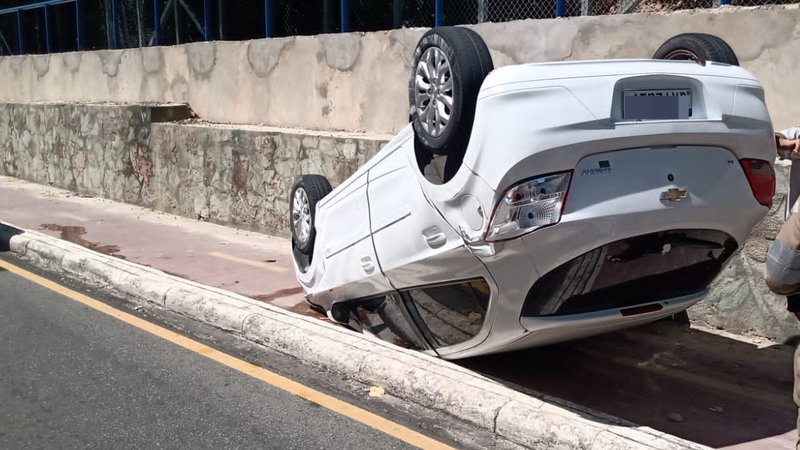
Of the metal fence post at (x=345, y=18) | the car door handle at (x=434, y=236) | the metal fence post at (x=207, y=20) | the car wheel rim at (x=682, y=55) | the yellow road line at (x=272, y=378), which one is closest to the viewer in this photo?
the car door handle at (x=434, y=236)

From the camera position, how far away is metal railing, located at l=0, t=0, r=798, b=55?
793 cm

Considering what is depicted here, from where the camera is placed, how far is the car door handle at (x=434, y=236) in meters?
4.10

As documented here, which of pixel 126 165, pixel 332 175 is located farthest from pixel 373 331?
pixel 126 165

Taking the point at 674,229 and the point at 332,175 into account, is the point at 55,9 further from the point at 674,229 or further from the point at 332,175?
the point at 674,229

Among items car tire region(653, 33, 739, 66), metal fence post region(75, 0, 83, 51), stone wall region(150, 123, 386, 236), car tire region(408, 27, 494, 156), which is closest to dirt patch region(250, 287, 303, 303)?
stone wall region(150, 123, 386, 236)

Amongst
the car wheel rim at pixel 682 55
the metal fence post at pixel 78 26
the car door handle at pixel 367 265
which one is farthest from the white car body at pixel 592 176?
the metal fence post at pixel 78 26

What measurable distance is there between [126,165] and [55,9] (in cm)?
688

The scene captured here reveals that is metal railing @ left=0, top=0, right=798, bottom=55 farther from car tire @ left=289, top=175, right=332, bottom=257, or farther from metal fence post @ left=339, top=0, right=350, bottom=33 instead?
car tire @ left=289, top=175, right=332, bottom=257

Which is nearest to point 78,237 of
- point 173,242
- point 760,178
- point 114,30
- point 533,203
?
point 173,242

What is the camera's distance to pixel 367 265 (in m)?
4.92

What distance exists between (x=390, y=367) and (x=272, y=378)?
848mm

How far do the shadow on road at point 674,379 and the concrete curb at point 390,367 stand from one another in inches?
11.8

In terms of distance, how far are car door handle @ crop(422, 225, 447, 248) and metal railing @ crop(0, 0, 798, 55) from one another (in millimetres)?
3647

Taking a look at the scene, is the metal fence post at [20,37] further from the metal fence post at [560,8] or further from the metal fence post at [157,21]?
the metal fence post at [560,8]
